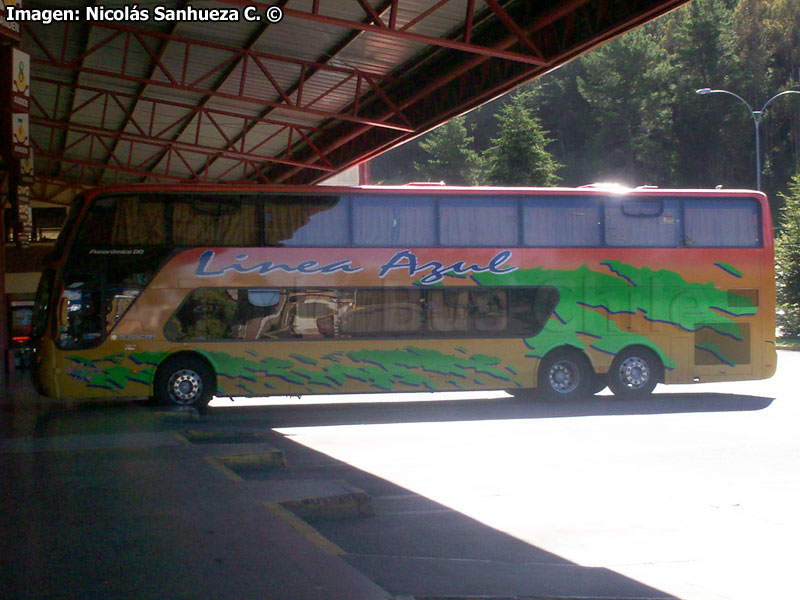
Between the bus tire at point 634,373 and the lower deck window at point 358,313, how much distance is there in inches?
71.1

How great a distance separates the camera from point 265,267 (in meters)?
15.7

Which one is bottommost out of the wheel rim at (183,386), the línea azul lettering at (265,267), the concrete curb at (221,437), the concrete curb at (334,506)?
the concrete curb at (334,506)

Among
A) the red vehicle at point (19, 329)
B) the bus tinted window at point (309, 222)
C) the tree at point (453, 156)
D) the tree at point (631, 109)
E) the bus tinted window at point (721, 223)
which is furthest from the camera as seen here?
the tree at point (453, 156)

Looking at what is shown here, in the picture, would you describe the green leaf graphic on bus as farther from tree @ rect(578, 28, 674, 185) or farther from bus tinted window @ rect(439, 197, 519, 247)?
tree @ rect(578, 28, 674, 185)

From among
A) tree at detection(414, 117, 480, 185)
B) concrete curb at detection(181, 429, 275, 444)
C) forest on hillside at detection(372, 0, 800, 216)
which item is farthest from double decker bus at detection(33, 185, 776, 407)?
tree at detection(414, 117, 480, 185)

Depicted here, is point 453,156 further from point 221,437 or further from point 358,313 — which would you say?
point 221,437

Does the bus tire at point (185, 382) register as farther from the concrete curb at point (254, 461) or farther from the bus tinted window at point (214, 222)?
the concrete curb at point (254, 461)

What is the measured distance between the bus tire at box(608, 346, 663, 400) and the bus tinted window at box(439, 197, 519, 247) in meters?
3.17

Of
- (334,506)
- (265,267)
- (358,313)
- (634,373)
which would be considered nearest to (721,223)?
(634,373)

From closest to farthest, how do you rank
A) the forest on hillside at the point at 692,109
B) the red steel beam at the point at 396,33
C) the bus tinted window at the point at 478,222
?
the red steel beam at the point at 396,33
the bus tinted window at the point at 478,222
the forest on hillside at the point at 692,109

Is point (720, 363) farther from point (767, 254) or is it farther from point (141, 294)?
point (141, 294)

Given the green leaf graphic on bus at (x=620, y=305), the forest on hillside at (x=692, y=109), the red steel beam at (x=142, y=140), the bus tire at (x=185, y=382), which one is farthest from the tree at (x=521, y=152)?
the bus tire at (x=185, y=382)

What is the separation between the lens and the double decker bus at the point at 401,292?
1525 centimetres

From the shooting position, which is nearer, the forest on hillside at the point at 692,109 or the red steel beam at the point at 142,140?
the red steel beam at the point at 142,140
